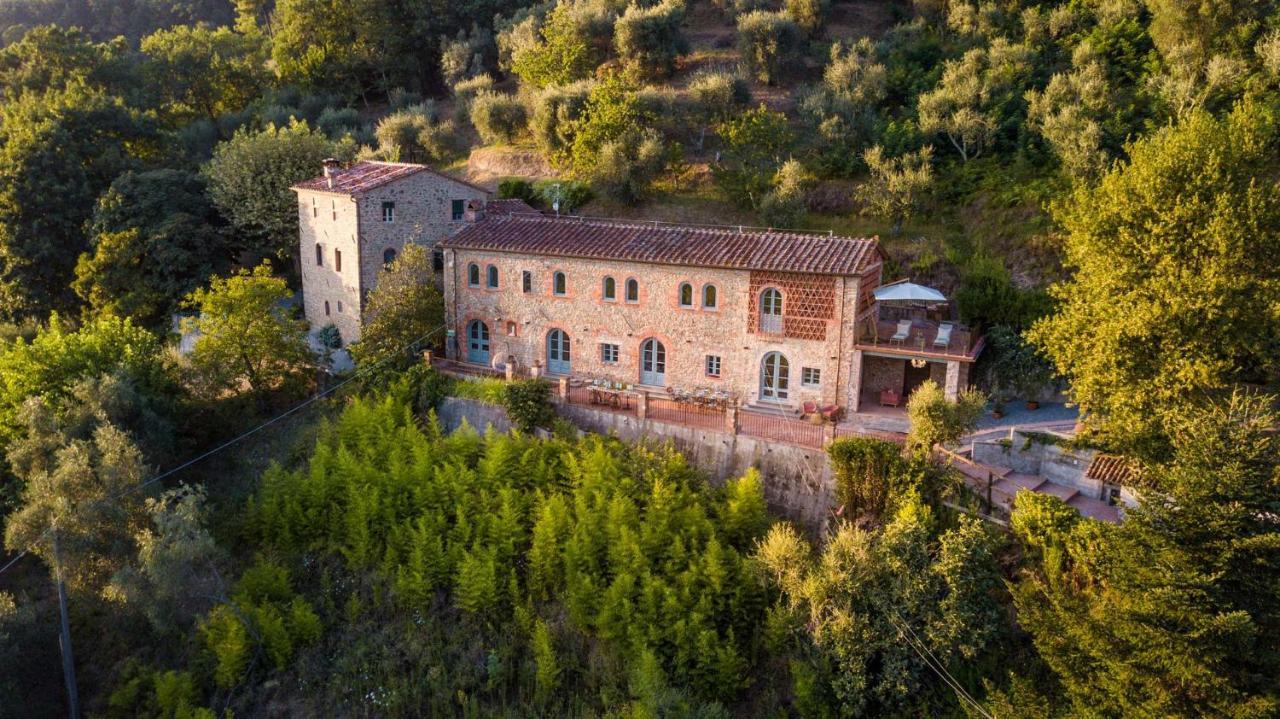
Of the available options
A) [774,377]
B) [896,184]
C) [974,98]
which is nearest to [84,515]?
[774,377]

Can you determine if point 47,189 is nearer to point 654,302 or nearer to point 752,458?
point 654,302

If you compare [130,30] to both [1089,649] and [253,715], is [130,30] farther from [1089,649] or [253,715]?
[1089,649]

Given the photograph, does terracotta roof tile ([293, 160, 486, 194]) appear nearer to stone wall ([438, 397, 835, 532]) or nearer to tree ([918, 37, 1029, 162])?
stone wall ([438, 397, 835, 532])

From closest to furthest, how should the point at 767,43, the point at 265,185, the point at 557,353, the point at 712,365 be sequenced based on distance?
the point at 712,365 < the point at 557,353 < the point at 265,185 < the point at 767,43

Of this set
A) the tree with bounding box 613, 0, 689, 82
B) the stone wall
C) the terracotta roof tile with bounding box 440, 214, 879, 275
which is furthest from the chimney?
the tree with bounding box 613, 0, 689, 82

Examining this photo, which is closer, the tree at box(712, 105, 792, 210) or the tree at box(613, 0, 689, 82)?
the tree at box(712, 105, 792, 210)

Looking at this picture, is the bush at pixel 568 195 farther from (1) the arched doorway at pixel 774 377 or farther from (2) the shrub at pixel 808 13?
(2) the shrub at pixel 808 13
